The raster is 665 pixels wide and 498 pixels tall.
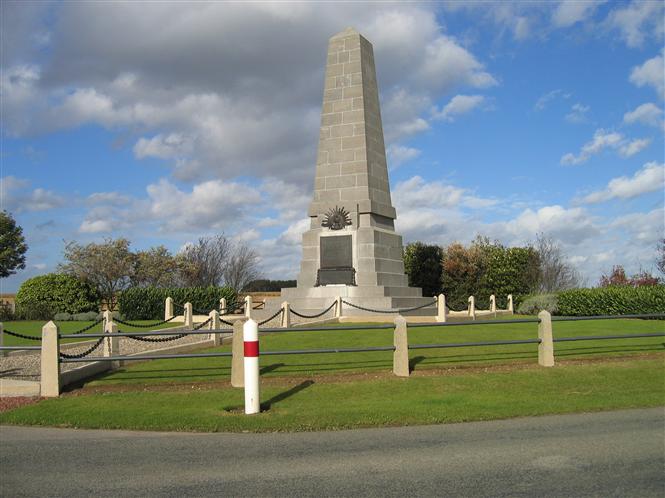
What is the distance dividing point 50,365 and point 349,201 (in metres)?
17.6

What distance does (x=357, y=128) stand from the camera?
87.2ft

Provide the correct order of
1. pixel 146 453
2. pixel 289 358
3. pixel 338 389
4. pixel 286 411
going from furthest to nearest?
pixel 289 358, pixel 338 389, pixel 286 411, pixel 146 453

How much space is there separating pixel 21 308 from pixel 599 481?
3259 cm

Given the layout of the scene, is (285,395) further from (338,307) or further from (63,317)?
(63,317)

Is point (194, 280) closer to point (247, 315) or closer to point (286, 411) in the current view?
point (247, 315)

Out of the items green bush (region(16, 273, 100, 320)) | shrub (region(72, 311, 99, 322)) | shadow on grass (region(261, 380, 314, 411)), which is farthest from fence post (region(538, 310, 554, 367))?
green bush (region(16, 273, 100, 320))

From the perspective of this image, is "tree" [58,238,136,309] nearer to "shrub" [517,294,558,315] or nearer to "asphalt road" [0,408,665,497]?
"shrub" [517,294,558,315]

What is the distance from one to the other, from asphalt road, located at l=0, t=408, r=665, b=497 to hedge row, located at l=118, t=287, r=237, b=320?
960 inches

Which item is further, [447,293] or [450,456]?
[447,293]

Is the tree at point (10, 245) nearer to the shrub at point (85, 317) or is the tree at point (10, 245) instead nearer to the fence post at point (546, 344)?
the shrub at point (85, 317)

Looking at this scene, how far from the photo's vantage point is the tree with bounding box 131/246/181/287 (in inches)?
1870

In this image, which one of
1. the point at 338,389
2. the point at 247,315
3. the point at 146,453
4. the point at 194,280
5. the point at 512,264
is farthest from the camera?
the point at 194,280

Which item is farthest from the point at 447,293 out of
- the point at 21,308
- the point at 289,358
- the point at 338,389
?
the point at 338,389

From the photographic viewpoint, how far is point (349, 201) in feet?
87.0
